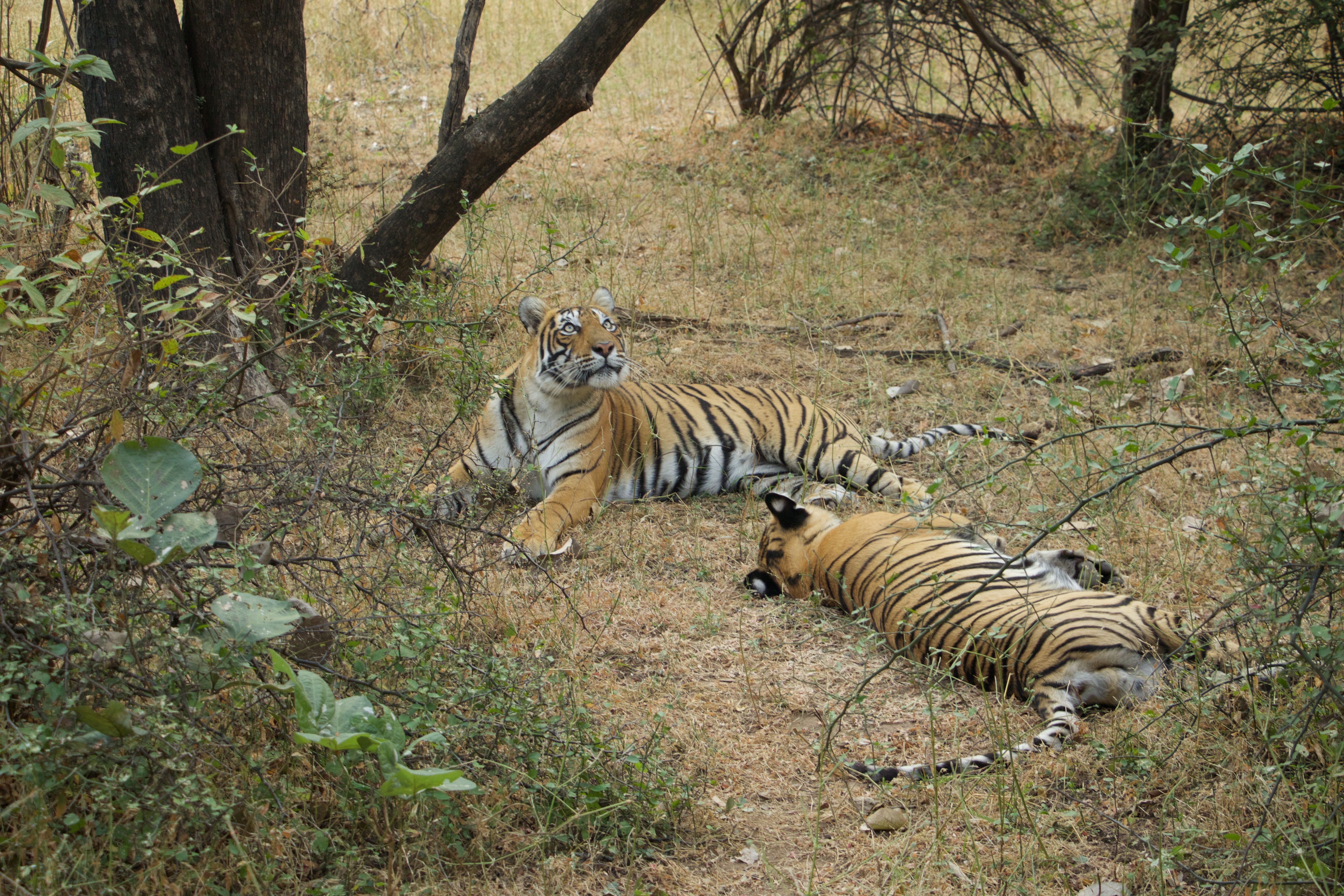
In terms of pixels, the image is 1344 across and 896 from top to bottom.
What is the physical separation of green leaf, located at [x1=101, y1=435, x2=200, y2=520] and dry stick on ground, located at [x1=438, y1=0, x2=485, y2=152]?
170 inches

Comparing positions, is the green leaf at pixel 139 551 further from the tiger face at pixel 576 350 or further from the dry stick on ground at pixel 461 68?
the dry stick on ground at pixel 461 68

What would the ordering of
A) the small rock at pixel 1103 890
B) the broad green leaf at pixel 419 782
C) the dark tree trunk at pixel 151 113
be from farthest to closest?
the dark tree trunk at pixel 151 113 → the small rock at pixel 1103 890 → the broad green leaf at pixel 419 782

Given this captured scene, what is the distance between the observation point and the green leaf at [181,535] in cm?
193

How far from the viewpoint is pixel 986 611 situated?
3.55 metres

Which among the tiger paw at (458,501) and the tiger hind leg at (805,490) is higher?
the tiger hind leg at (805,490)

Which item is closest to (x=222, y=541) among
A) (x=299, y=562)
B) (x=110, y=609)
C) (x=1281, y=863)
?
(x=299, y=562)

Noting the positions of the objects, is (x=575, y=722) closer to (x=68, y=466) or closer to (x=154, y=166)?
(x=68, y=466)

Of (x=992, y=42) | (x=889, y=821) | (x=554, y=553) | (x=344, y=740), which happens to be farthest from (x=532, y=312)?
(x=992, y=42)

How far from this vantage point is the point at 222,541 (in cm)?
243

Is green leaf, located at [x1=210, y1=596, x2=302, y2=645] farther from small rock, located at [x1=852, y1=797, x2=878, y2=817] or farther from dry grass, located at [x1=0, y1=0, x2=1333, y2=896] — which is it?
small rock, located at [x1=852, y1=797, x2=878, y2=817]

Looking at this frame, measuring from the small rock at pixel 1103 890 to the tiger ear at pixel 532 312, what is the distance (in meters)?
3.63

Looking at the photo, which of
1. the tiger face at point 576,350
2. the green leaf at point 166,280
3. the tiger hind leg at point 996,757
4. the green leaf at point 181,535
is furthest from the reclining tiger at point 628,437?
the green leaf at point 181,535

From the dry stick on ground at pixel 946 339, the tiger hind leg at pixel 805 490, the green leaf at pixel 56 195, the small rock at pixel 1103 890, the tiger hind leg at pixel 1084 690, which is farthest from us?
the dry stick on ground at pixel 946 339

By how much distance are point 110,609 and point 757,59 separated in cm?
908
